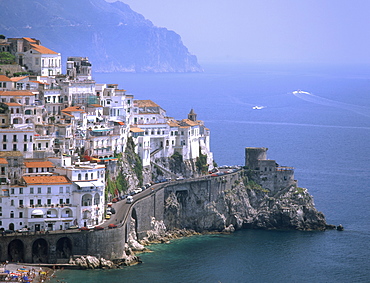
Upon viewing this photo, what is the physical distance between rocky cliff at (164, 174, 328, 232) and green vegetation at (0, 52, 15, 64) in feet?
90.7

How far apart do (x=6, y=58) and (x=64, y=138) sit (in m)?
20.4

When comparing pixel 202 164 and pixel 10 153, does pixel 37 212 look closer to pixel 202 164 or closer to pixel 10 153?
pixel 10 153

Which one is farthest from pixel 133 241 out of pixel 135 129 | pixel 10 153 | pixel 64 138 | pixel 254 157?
pixel 254 157

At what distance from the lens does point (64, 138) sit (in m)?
113

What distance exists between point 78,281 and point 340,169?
76768 millimetres

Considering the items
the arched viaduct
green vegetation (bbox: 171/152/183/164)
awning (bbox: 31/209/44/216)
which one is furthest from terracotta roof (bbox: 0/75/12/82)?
green vegetation (bbox: 171/152/183/164)

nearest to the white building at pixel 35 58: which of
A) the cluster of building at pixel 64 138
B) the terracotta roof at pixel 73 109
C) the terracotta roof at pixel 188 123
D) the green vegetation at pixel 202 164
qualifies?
the cluster of building at pixel 64 138

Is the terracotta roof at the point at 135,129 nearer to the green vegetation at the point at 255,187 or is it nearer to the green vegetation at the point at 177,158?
the green vegetation at the point at 177,158

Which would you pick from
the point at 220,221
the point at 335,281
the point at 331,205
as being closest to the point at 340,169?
the point at 331,205

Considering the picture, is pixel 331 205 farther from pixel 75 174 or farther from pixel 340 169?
pixel 75 174

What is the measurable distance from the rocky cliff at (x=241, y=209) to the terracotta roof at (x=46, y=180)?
20.5 meters

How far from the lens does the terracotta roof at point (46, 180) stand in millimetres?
102169

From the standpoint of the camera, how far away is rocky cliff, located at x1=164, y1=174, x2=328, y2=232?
12269 cm

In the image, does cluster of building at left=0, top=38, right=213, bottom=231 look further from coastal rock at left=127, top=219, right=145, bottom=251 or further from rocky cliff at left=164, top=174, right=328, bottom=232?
rocky cliff at left=164, top=174, right=328, bottom=232
